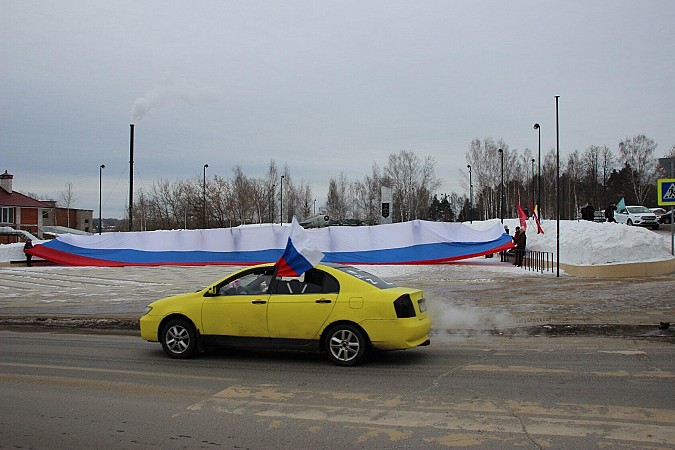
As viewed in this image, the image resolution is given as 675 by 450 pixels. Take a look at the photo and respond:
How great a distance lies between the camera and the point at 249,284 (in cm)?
945

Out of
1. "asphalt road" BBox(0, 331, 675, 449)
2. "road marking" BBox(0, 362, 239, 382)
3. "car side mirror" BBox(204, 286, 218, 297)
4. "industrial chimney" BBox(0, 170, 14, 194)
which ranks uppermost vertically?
"industrial chimney" BBox(0, 170, 14, 194)

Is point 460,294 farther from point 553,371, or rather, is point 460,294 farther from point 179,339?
point 179,339

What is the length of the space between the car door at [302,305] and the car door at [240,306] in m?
0.17

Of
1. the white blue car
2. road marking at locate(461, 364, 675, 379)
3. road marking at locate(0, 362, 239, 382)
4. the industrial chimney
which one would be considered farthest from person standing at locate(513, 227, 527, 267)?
the industrial chimney

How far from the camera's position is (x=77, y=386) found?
793 centimetres

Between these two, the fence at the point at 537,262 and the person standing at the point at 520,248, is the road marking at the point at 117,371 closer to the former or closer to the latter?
the fence at the point at 537,262

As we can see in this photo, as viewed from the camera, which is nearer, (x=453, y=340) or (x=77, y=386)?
(x=77, y=386)

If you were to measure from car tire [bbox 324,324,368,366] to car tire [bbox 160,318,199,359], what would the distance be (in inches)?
84.0

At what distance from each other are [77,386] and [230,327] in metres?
2.25

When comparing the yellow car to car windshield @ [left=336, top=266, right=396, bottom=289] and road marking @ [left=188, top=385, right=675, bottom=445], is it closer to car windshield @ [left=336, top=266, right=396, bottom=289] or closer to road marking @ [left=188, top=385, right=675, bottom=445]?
car windshield @ [left=336, top=266, right=396, bottom=289]

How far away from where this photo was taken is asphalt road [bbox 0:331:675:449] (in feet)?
18.8

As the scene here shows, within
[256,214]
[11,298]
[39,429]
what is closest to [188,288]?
[11,298]

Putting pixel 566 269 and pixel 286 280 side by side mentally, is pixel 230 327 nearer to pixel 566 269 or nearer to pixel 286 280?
pixel 286 280

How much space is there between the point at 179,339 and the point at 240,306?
3.84 ft
